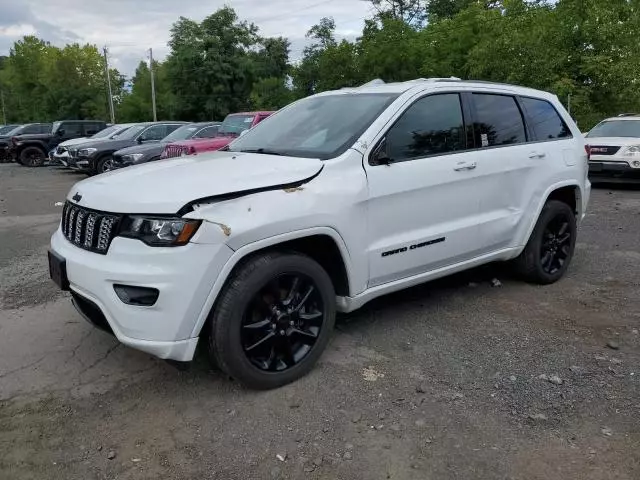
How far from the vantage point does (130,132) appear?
699 inches

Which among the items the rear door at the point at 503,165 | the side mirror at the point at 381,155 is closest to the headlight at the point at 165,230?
the side mirror at the point at 381,155

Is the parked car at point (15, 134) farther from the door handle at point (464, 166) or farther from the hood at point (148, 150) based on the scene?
the door handle at point (464, 166)

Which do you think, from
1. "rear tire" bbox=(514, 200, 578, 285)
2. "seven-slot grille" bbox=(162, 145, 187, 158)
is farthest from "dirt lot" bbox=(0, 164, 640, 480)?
"seven-slot grille" bbox=(162, 145, 187, 158)

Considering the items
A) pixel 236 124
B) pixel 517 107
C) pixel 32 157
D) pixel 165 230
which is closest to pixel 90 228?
pixel 165 230

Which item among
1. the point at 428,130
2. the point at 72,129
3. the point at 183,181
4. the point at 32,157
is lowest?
the point at 32,157

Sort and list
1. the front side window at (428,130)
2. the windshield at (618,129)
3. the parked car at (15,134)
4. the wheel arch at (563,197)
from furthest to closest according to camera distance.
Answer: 1. the parked car at (15,134)
2. the windshield at (618,129)
3. the wheel arch at (563,197)
4. the front side window at (428,130)

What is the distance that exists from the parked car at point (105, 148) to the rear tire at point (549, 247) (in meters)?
12.8

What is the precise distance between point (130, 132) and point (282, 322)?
15789 mm

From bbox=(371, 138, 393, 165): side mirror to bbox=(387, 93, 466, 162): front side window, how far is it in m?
0.04

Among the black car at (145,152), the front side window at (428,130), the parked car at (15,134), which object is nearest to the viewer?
the front side window at (428,130)

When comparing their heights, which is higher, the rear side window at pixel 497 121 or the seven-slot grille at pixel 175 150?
the rear side window at pixel 497 121

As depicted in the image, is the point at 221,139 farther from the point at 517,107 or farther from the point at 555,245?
the point at 555,245

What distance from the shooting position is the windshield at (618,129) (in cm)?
1195

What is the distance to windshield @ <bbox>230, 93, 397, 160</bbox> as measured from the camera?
391cm
